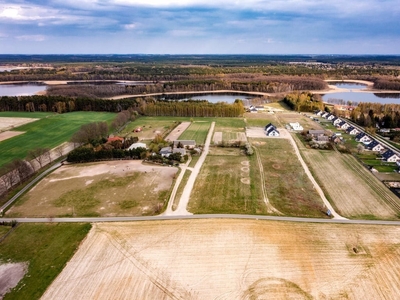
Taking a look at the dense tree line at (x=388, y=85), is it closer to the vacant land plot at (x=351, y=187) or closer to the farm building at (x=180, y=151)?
the vacant land plot at (x=351, y=187)

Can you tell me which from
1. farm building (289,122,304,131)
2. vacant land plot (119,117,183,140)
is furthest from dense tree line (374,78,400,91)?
vacant land plot (119,117,183,140)

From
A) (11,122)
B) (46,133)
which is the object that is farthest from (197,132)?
(11,122)

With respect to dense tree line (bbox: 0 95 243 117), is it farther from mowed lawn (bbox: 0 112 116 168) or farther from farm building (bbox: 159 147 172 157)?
farm building (bbox: 159 147 172 157)

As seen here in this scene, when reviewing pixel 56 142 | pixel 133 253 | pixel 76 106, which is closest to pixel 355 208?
pixel 133 253

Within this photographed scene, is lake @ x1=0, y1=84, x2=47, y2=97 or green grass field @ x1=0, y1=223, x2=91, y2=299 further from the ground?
lake @ x1=0, y1=84, x2=47, y2=97

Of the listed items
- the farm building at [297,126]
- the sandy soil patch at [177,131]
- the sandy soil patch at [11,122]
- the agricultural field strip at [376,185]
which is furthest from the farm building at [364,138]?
the sandy soil patch at [11,122]

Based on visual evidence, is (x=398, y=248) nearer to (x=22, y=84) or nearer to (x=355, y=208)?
(x=355, y=208)
